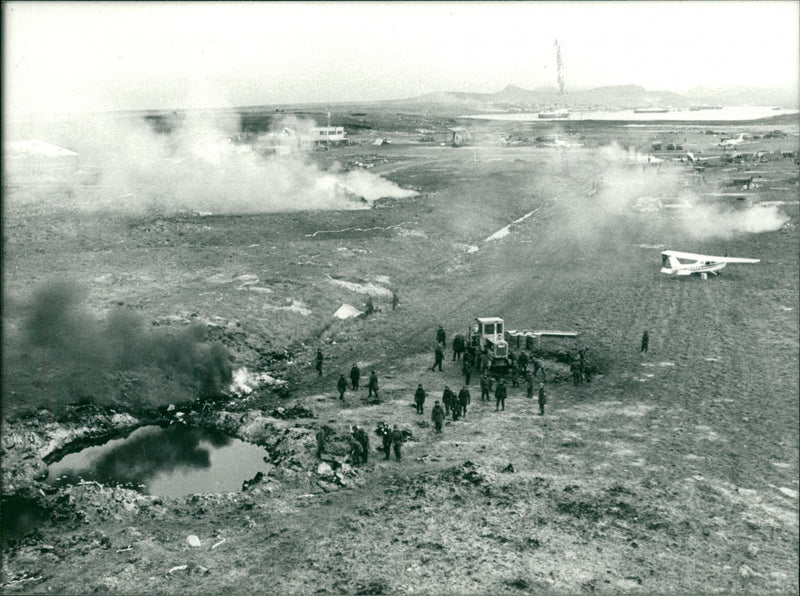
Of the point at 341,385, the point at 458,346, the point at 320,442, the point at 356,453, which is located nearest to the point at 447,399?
the point at 341,385

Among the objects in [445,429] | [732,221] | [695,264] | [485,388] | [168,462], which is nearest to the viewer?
[168,462]

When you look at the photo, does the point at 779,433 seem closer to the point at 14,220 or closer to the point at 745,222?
the point at 745,222

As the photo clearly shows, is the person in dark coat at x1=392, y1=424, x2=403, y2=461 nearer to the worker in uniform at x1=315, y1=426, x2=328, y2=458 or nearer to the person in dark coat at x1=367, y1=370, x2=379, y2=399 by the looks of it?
the worker in uniform at x1=315, y1=426, x2=328, y2=458

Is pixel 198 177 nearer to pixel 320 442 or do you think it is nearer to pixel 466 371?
pixel 466 371

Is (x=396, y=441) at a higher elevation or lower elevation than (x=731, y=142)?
lower

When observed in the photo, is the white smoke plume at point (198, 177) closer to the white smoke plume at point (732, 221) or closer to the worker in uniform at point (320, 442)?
the white smoke plume at point (732, 221)

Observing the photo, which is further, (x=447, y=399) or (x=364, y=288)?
(x=364, y=288)

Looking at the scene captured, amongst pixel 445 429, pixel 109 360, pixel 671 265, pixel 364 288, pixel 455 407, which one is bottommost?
pixel 445 429
